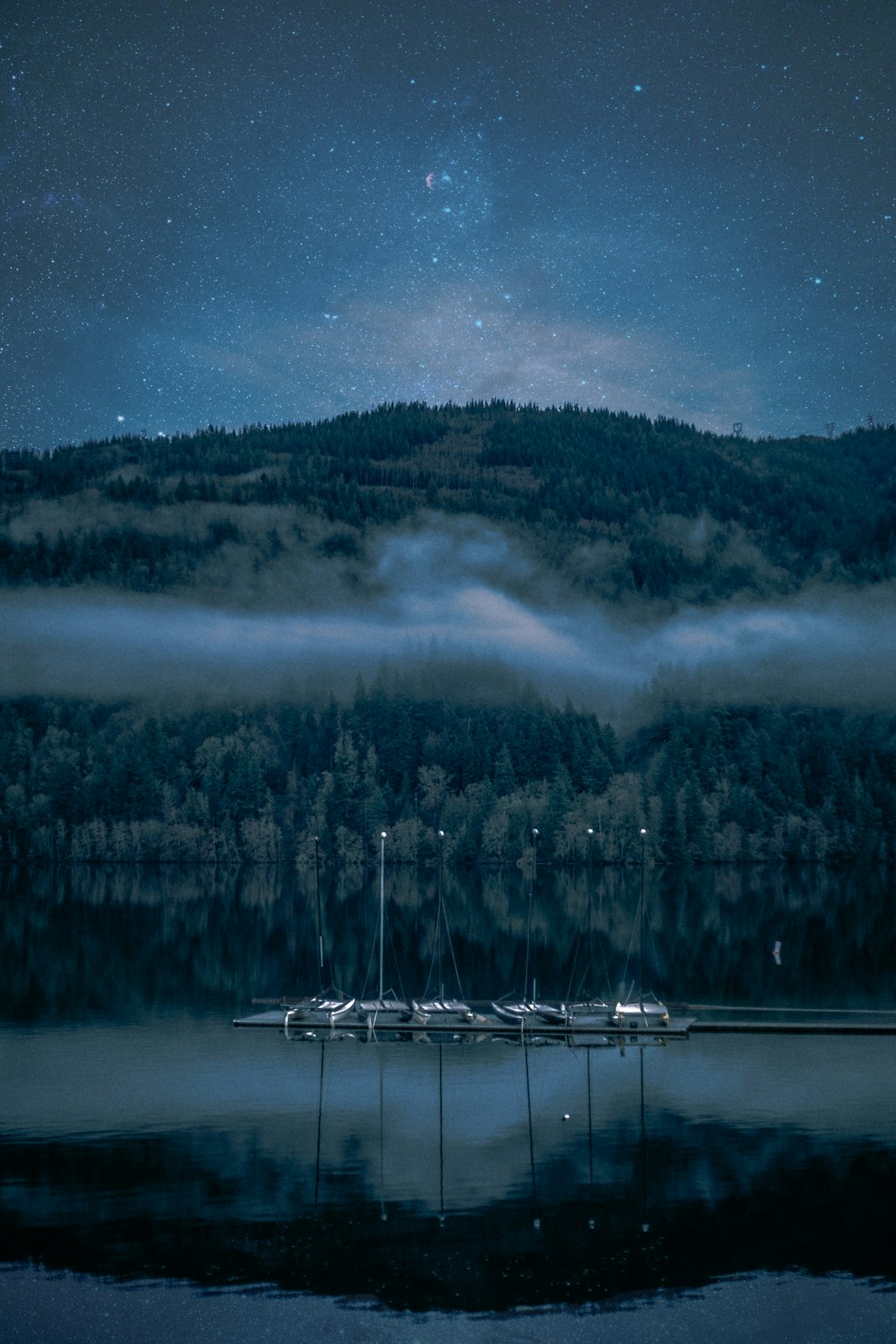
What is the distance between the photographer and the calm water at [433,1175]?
35.8m

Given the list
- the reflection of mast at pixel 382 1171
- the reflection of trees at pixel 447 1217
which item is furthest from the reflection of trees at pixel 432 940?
the reflection of trees at pixel 447 1217

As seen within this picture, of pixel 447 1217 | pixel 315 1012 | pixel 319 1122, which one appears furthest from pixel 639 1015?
pixel 447 1217

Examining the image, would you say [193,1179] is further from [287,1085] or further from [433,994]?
[433,994]

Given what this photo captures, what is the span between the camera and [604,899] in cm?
15725

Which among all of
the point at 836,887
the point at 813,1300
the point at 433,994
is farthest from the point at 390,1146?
the point at 836,887

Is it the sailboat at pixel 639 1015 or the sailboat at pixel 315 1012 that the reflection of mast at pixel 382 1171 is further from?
the sailboat at pixel 639 1015

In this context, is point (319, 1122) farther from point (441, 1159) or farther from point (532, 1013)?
point (532, 1013)

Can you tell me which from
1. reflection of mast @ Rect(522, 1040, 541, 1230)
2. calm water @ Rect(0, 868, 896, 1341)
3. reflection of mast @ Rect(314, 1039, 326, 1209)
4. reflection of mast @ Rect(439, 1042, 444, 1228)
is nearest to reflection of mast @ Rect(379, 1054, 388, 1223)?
calm water @ Rect(0, 868, 896, 1341)

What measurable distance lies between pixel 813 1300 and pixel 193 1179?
20.4 m

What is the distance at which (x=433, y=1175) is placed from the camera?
46375 mm

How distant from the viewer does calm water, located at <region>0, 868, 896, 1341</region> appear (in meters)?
35.8

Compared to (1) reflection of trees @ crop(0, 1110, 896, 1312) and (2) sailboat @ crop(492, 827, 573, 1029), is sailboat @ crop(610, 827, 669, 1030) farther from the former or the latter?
(1) reflection of trees @ crop(0, 1110, 896, 1312)

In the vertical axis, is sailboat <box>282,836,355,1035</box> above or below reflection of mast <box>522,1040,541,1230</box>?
above

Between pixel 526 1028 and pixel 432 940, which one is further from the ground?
pixel 432 940
